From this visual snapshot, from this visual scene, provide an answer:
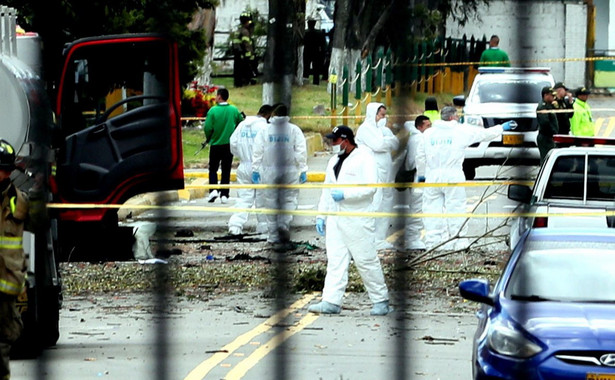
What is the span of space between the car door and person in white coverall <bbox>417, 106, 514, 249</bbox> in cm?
259

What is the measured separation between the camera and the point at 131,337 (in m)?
9.30

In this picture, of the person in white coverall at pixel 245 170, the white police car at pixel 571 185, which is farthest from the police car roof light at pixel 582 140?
the person in white coverall at pixel 245 170

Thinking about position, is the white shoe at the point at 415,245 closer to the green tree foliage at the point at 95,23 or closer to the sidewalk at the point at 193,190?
the green tree foliage at the point at 95,23

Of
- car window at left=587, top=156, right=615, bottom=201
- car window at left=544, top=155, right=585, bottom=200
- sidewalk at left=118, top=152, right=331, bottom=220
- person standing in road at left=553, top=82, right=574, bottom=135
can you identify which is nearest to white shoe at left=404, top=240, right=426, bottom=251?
person standing in road at left=553, top=82, right=574, bottom=135

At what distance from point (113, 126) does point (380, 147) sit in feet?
8.46

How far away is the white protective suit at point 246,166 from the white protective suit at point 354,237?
4.87m

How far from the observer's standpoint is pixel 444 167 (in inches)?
550

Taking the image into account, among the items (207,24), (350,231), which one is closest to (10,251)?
(350,231)

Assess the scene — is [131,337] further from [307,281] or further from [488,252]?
[488,252]

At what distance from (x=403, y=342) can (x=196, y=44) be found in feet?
31.6

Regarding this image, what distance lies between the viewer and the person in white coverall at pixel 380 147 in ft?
41.2

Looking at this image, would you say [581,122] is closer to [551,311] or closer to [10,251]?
[551,311]

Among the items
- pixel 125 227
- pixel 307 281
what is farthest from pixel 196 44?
pixel 307 281

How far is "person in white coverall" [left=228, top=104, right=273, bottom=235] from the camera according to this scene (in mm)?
15027
